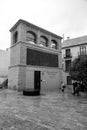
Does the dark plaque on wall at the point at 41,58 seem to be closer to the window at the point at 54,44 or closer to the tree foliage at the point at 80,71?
the window at the point at 54,44

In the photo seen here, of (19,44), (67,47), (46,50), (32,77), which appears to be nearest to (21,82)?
(32,77)

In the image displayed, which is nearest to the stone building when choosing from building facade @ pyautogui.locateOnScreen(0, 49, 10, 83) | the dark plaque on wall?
the dark plaque on wall

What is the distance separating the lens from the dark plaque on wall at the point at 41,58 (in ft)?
44.4

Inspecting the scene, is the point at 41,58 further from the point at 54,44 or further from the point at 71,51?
the point at 71,51

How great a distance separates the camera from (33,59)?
13828 mm

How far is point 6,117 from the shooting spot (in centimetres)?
464

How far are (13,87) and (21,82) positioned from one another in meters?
1.71

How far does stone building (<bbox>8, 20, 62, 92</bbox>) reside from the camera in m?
12.9

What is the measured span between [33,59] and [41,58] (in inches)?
51.1

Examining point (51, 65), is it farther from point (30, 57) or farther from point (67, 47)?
point (67, 47)

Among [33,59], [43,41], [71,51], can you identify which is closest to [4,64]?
[33,59]

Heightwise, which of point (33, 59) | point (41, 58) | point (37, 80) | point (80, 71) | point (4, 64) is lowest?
point (37, 80)

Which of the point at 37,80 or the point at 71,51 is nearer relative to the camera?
the point at 37,80

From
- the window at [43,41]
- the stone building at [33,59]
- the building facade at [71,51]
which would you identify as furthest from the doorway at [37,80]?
the building facade at [71,51]
